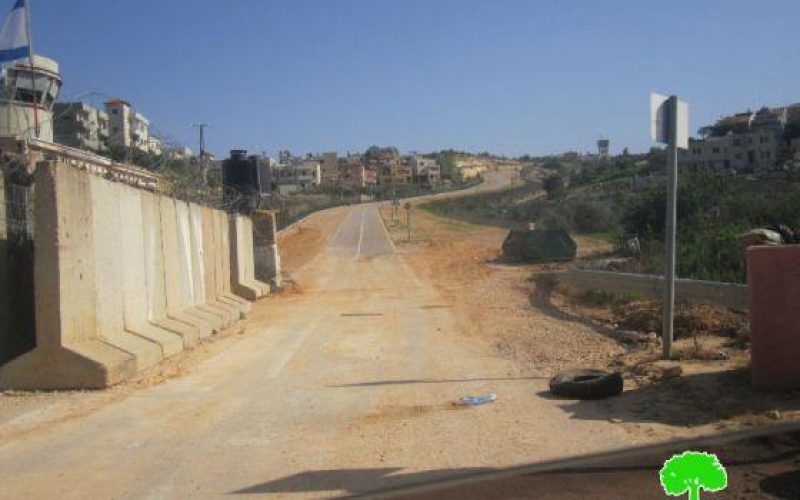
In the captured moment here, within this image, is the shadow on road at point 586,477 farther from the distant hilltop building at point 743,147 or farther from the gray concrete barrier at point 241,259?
the distant hilltop building at point 743,147

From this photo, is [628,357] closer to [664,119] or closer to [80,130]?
[664,119]

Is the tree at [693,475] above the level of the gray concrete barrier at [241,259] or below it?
above

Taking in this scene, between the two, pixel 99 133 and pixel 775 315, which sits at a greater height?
pixel 99 133

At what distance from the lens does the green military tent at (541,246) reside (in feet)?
104

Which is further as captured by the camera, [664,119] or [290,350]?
[290,350]

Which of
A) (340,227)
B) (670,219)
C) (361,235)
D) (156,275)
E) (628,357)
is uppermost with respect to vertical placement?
(670,219)

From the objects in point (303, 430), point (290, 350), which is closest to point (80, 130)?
point (290, 350)

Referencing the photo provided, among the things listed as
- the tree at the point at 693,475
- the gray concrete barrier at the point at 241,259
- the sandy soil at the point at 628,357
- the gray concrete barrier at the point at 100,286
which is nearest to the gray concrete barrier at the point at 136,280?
the gray concrete barrier at the point at 100,286

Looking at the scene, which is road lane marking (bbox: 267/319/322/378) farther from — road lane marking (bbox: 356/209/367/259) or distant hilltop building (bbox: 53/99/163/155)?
road lane marking (bbox: 356/209/367/259)

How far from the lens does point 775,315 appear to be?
7664mm

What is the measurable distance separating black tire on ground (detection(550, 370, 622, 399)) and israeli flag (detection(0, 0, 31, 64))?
67.3ft

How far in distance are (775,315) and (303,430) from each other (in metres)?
4.62

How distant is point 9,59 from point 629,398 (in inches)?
853

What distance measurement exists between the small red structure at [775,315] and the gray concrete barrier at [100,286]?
732 centimetres
